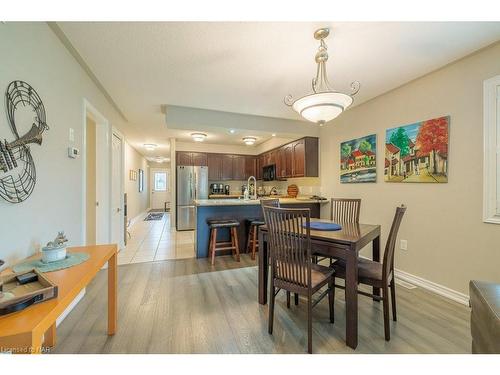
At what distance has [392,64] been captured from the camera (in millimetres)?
2277

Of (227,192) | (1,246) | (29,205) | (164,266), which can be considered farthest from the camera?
(227,192)

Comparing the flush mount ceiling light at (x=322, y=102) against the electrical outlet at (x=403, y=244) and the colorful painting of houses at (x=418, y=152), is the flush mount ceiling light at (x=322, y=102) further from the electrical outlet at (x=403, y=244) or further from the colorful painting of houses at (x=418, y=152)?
the electrical outlet at (x=403, y=244)

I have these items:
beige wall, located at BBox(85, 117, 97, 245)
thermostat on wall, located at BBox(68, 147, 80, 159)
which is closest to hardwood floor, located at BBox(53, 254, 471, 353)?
beige wall, located at BBox(85, 117, 97, 245)

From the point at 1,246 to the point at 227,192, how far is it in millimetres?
5610

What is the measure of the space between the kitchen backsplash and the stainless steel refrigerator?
70 centimetres

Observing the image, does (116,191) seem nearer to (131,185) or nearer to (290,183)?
(131,185)

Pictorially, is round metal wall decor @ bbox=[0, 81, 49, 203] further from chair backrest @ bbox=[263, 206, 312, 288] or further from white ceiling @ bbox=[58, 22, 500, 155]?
chair backrest @ bbox=[263, 206, 312, 288]

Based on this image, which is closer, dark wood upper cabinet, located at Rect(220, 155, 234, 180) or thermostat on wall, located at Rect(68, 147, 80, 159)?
thermostat on wall, located at Rect(68, 147, 80, 159)

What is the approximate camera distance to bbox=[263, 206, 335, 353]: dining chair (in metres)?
1.54

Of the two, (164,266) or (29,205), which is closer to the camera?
(29,205)

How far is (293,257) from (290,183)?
4.15 meters
